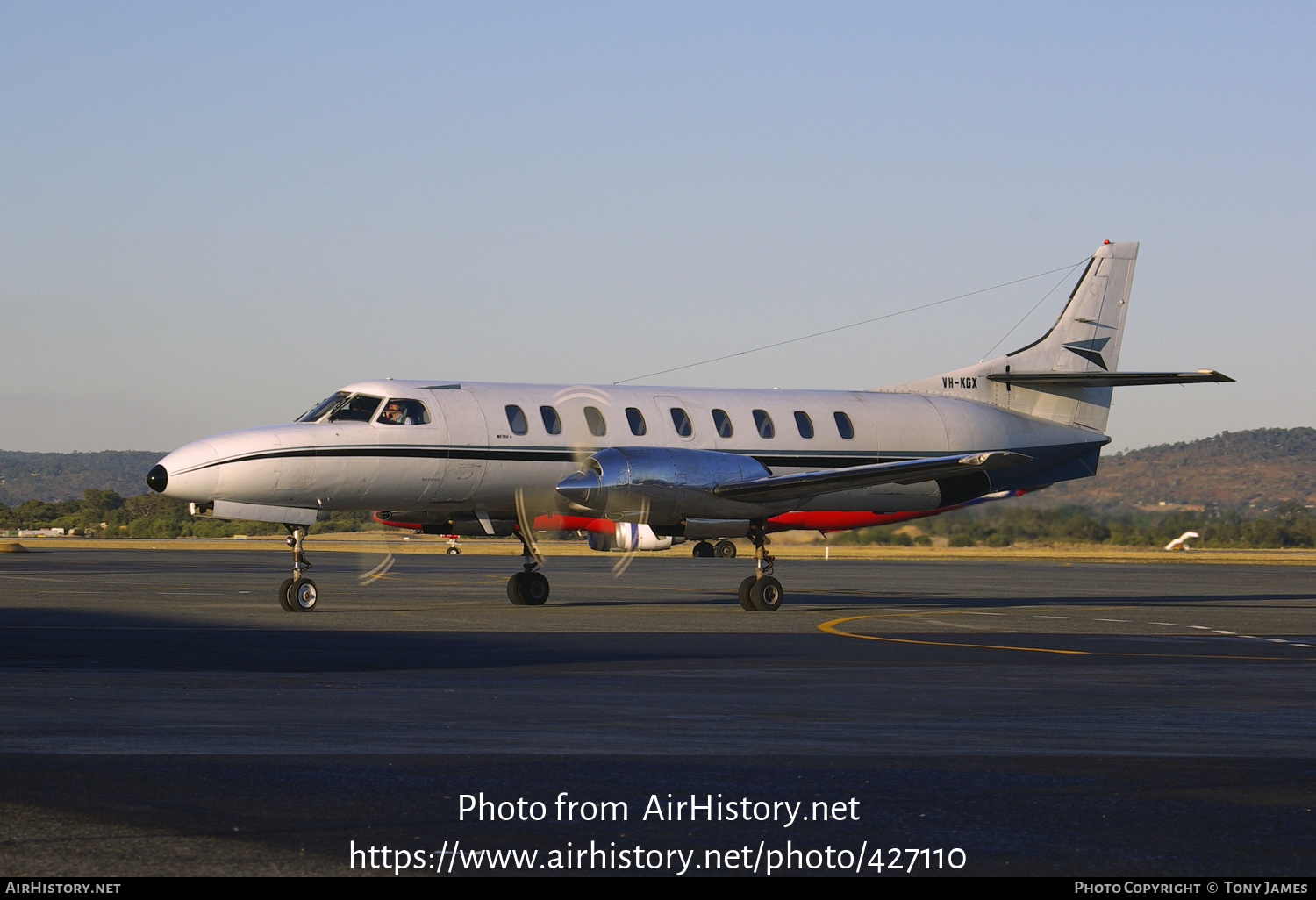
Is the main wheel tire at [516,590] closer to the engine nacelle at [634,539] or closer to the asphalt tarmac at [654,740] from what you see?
the engine nacelle at [634,539]

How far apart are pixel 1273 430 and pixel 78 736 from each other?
13646 centimetres

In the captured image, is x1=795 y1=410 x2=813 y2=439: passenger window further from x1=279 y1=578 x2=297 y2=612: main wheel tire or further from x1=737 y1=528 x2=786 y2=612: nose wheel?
x1=279 y1=578 x2=297 y2=612: main wheel tire

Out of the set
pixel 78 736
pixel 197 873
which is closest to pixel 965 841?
pixel 197 873

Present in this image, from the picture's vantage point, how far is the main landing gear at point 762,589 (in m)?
26.2

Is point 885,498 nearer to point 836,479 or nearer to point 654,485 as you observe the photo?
point 836,479

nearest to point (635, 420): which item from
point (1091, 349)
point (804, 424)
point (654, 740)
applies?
point (804, 424)

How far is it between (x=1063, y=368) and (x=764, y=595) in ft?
33.1

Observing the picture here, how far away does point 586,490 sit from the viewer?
24281 mm

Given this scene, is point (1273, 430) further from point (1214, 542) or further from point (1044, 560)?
point (1044, 560)

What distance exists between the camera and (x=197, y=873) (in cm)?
→ 627

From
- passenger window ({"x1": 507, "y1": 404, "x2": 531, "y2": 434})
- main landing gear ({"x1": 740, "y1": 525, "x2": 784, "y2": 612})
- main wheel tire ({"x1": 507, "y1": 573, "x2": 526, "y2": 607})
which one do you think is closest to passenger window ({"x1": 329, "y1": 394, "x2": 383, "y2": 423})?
passenger window ({"x1": 507, "y1": 404, "x2": 531, "y2": 434})

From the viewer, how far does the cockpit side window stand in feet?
83.9

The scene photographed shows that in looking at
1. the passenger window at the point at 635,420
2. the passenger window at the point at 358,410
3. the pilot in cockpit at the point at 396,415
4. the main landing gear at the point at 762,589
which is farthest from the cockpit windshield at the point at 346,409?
the main landing gear at the point at 762,589

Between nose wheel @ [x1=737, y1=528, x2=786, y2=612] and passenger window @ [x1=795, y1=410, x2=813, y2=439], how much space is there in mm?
3195
